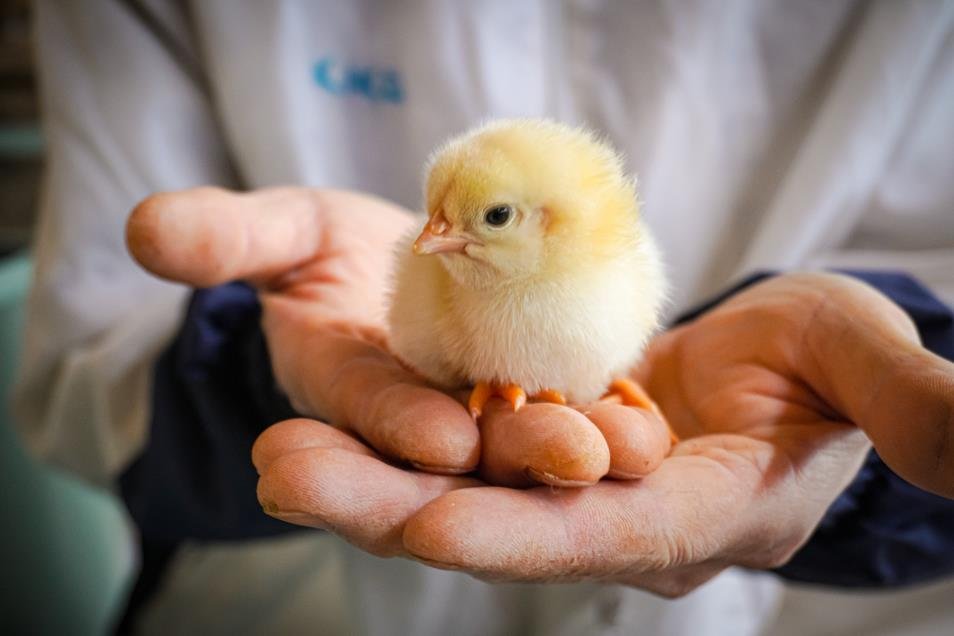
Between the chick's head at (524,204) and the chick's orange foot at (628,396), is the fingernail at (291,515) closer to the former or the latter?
the chick's head at (524,204)

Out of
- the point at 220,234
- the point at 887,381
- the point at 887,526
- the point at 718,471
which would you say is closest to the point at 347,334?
the point at 220,234

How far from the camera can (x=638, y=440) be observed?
553 mm

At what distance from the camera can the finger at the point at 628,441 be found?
548mm

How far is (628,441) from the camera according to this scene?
1.80ft

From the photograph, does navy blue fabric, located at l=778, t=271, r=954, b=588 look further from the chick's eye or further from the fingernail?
the fingernail

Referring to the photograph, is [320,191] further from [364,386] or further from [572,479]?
[572,479]

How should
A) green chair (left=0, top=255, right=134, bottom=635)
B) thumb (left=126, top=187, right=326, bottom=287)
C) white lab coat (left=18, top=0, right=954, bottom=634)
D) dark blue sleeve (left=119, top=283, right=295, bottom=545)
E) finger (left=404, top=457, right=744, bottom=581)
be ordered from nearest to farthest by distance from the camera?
1. finger (left=404, top=457, right=744, bottom=581)
2. thumb (left=126, top=187, right=326, bottom=287)
3. dark blue sleeve (left=119, top=283, right=295, bottom=545)
4. white lab coat (left=18, top=0, right=954, bottom=634)
5. green chair (left=0, top=255, right=134, bottom=635)

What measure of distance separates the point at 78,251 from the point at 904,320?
1.10 meters

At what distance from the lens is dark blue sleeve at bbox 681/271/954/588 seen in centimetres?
74

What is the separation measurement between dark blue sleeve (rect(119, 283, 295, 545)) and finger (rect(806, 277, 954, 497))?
0.58 metres

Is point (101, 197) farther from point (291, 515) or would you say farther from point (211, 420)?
point (291, 515)

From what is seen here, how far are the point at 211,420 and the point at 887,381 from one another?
757 mm

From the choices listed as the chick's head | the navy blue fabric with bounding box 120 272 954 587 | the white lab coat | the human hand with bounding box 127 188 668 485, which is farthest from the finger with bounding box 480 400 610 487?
the white lab coat

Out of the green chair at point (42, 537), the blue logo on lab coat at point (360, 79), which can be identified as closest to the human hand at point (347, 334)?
the blue logo on lab coat at point (360, 79)
